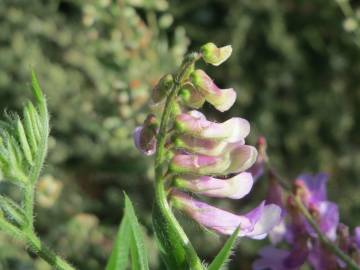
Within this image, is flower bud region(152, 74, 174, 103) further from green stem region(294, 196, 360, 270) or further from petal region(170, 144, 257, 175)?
green stem region(294, 196, 360, 270)

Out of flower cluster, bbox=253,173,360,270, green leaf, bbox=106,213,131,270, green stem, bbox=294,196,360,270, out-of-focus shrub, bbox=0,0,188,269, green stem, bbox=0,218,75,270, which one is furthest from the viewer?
out-of-focus shrub, bbox=0,0,188,269

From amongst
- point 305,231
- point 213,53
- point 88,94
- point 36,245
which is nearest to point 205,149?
point 213,53

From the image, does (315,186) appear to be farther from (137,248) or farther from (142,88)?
(142,88)

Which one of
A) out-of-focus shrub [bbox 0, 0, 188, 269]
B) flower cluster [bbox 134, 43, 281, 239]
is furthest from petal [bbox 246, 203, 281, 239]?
out-of-focus shrub [bbox 0, 0, 188, 269]

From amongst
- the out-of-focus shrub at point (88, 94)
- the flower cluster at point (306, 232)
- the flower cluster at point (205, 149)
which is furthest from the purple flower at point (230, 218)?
the out-of-focus shrub at point (88, 94)

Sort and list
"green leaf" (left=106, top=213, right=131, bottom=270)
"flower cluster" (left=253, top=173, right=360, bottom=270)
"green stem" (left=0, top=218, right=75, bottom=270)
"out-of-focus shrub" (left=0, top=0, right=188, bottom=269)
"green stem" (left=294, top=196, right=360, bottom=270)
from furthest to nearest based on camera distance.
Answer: "out-of-focus shrub" (left=0, top=0, right=188, bottom=269) → "flower cluster" (left=253, top=173, right=360, bottom=270) → "green stem" (left=294, top=196, right=360, bottom=270) → "green stem" (left=0, top=218, right=75, bottom=270) → "green leaf" (left=106, top=213, right=131, bottom=270)

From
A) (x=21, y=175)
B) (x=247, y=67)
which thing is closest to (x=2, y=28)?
(x=247, y=67)

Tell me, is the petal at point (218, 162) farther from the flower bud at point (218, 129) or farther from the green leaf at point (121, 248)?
the green leaf at point (121, 248)

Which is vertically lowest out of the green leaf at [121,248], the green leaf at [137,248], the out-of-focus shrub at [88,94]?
the green leaf at [121,248]
